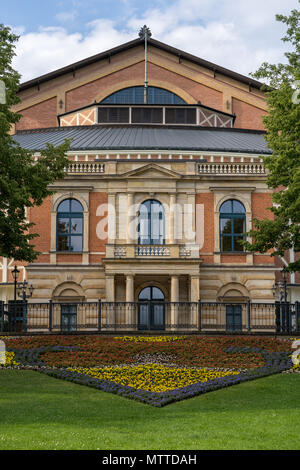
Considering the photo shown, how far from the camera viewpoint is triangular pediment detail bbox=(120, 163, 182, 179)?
35.8 metres

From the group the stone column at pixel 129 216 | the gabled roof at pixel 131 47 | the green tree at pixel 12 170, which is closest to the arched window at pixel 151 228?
the stone column at pixel 129 216

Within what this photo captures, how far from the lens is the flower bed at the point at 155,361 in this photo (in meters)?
15.0

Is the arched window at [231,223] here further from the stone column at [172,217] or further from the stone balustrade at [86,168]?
the stone balustrade at [86,168]

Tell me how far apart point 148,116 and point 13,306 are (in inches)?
1044

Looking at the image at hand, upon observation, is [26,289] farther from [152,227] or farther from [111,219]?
[152,227]

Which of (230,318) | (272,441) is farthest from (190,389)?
(230,318)

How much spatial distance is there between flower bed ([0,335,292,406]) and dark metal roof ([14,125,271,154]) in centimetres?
1889

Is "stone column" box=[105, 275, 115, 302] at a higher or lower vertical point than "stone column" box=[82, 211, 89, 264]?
lower

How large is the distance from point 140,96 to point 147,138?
42.3ft

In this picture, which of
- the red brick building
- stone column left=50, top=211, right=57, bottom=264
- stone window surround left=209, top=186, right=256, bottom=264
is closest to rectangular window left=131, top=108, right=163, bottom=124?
the red brick building

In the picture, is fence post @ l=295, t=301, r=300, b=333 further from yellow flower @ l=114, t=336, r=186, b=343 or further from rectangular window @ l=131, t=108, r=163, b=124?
rectangular window @ l=131, t=108, r=163, b=124

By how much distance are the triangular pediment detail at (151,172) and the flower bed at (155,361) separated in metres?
13.4

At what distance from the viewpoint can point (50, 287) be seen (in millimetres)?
35219

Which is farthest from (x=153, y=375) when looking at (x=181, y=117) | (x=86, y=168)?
(x=181, y=117)
